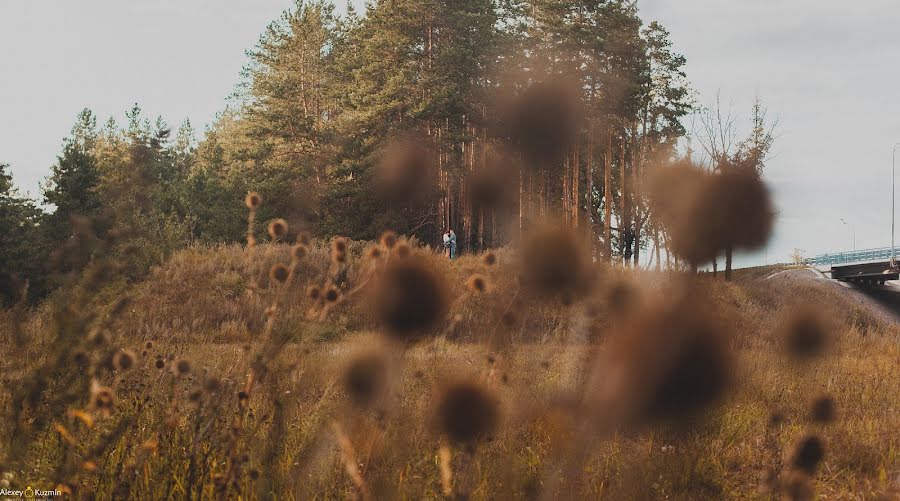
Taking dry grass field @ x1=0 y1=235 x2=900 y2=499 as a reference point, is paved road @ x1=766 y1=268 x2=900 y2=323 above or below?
below

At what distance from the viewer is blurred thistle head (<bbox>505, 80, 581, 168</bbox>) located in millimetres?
1965

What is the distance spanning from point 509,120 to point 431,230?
3432 centimetres

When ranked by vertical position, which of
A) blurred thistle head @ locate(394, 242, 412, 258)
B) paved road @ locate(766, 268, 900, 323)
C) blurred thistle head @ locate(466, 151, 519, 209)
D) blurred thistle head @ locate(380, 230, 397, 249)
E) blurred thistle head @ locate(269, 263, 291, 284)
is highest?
blurred thistle head @ locate(466, 151, 519, 209)

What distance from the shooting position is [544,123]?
1989mm

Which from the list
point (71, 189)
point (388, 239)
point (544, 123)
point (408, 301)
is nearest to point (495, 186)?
point (544, 123)

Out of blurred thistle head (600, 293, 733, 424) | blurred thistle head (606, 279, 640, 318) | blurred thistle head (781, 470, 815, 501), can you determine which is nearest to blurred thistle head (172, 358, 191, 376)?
blurred thistle head (606, 279, 640, 318)

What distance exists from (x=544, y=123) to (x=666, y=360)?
3.40 feet

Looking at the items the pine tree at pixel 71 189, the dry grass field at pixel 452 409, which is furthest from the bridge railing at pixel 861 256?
the pine tree at pixel 71 189

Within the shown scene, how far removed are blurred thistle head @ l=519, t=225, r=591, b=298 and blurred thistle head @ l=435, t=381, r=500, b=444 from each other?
279 millimetres

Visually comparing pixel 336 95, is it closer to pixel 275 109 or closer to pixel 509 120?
pixel 275 109

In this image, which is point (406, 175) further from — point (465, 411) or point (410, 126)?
point (410, 126)

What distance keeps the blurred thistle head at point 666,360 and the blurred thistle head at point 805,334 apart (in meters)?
0.88

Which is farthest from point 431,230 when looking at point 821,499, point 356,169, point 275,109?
point 821,499

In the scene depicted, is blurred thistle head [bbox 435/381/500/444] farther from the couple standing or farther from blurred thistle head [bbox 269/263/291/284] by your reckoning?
the couple standing
